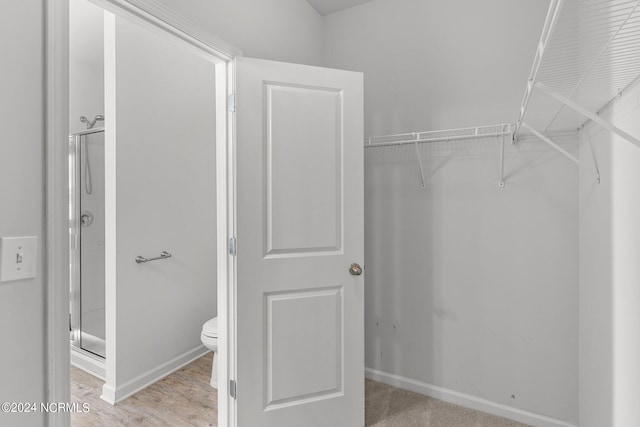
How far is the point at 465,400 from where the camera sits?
2.03m

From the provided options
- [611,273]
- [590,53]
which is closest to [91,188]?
[590,53]

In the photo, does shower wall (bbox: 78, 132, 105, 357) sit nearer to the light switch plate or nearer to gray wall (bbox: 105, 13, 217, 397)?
gray wall (bbox: 105, 13, 217, 397)

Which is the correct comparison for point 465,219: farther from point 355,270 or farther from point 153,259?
point 153,259

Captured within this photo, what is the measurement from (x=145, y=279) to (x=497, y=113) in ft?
8.39

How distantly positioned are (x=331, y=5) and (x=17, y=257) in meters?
2.40

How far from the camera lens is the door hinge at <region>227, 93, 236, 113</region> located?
164 centimetres

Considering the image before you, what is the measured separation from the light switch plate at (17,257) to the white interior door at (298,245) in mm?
818

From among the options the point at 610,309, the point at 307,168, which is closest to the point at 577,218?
the point at 610,309

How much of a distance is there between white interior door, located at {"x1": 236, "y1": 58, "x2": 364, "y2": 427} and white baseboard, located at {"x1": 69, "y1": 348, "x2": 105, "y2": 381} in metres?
1.43

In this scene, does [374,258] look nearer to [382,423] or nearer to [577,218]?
[382,423]

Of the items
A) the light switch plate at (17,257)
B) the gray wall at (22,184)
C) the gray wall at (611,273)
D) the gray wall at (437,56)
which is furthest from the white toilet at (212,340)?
the gray wall at (611,273)

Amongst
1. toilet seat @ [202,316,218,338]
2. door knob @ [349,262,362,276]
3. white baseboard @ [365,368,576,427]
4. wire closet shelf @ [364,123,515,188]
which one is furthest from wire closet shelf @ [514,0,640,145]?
toilet seat @ [202,316,218,338]

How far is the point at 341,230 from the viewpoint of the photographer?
185 centimetres

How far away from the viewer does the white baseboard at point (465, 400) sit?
6.04 feet
